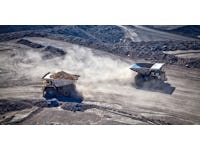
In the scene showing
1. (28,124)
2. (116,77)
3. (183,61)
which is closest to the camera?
(28,124)

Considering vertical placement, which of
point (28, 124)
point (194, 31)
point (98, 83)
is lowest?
point (28, 124)

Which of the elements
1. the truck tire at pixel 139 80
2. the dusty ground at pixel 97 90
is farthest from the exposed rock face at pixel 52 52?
the truck tire at pixel 139 80

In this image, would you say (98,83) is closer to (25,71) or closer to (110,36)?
(25,71)

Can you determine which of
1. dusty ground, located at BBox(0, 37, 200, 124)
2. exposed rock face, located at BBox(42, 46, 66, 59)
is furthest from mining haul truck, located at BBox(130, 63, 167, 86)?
exposed rock face, located at BBox(42, 46, 66, 59)

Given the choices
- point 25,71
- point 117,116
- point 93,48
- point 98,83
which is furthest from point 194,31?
point 25,71

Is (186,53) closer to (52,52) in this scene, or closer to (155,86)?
(155,86)

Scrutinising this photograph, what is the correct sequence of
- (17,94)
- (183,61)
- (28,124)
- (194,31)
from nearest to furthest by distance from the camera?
(28,124) → (17,94) → (183,61) → (194,31)

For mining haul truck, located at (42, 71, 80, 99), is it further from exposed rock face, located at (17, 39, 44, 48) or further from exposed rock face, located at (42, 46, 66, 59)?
exposed rock face, located at (17, 39, 44, 48)
